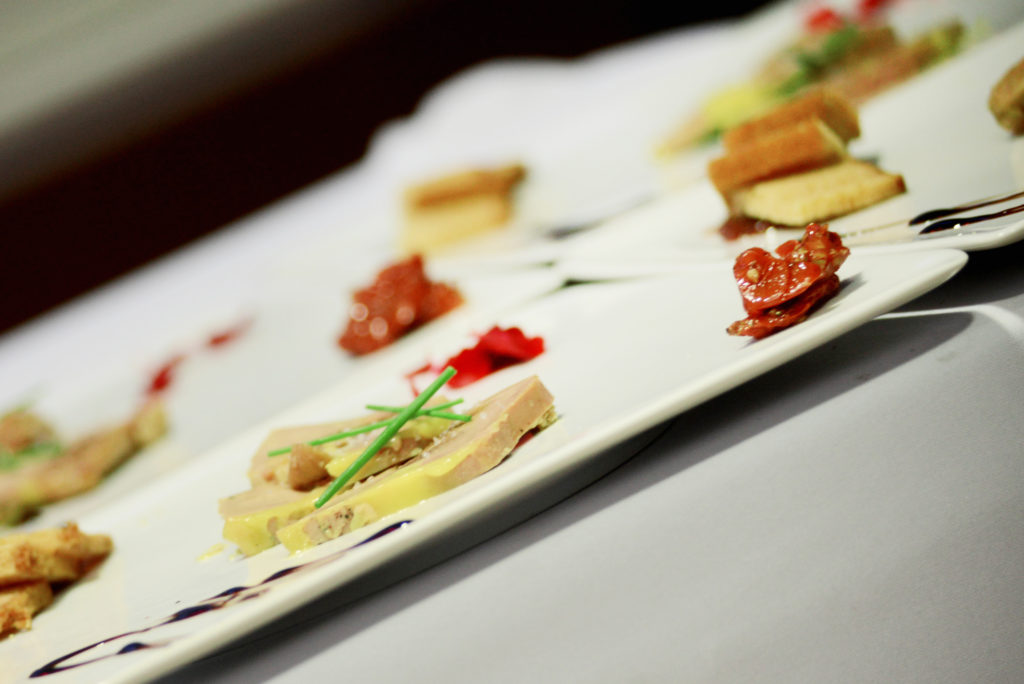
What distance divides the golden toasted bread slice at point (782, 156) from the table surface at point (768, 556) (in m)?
0.69

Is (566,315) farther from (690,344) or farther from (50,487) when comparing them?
(50,487)

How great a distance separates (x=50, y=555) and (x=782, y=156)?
1690 mm

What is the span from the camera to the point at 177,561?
140 centimetres

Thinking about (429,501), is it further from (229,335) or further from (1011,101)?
(229,335)

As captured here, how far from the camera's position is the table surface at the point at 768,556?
82 centimetres

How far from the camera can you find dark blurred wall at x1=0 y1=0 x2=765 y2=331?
6359 millimetres

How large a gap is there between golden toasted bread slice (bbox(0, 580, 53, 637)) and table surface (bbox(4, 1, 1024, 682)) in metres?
0.47

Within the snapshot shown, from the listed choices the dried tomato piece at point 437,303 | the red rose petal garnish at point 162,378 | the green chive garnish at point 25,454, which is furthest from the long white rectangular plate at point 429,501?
the red rose petal garnish at point 162,378

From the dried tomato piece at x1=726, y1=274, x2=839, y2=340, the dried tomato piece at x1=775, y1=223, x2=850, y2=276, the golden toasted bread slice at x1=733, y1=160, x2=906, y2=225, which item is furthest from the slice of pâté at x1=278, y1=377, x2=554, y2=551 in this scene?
the golden toasted bread slice at x1=733, y1=160, x2=906, y2=225

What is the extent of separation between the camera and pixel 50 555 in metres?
1.47

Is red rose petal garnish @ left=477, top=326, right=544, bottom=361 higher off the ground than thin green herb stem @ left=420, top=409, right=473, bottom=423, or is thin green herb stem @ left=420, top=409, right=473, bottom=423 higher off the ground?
red rose petal garnish @ left=477, top=326, right=544, bottom=361

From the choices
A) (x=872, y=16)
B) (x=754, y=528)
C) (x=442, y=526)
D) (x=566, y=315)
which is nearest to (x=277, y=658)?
(x=442, y=526)

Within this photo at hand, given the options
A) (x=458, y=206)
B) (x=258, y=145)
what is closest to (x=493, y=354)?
(x=458, y=206)

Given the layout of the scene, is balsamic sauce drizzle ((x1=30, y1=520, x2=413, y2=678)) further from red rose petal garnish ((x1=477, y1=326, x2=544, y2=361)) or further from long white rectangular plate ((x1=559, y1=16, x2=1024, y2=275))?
long white rectangular plate ((x1=559, y1=16, x2=1024, y2=275))
